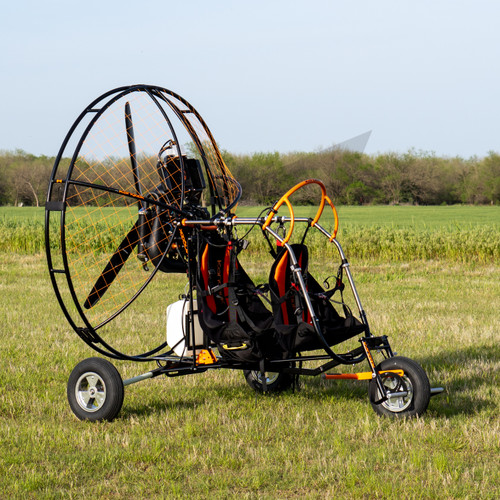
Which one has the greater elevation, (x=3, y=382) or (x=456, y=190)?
(x=456, y=190)

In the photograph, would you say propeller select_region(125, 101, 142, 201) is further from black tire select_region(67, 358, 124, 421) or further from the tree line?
the tree line

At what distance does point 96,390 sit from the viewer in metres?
5.89

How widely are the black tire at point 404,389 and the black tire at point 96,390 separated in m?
2.08

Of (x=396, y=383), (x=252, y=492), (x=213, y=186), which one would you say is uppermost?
(x=213, y=186)

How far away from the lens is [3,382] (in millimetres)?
6918

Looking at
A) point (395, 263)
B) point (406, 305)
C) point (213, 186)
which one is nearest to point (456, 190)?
point (395, 263)

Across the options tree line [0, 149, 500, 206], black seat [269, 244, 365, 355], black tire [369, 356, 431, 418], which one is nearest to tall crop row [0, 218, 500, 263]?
black seat [269, 244, 365, 355]

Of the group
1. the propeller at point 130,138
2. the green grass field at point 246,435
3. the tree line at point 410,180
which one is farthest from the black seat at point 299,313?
the tree line at point 410,180

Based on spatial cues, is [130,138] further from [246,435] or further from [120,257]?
[246,435]

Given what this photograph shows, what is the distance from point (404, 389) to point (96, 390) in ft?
8.32

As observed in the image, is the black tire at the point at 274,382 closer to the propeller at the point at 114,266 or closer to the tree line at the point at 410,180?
the propeller at the point at 114,266

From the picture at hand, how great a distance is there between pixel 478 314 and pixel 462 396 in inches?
185

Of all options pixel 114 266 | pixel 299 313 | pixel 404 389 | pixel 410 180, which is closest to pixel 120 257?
pixel 114 266

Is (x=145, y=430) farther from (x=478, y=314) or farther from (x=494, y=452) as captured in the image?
(x=478, y=314)
